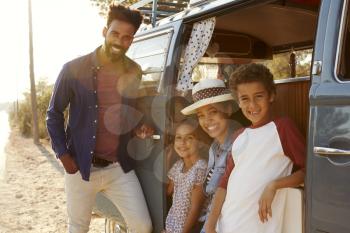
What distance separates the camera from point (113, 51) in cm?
370

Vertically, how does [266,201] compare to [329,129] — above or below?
below

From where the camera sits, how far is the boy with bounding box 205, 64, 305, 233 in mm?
2533

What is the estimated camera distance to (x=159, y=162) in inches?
151

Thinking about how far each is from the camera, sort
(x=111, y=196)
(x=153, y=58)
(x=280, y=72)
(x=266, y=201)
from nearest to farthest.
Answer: (x=266, y=201)
(x=111, y=196)
(x=153, y=58)
(x=280, y=72)

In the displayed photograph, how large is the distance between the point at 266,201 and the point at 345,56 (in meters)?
0.81

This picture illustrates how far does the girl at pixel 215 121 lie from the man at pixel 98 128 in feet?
1.90

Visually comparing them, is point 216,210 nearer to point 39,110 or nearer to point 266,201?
point 266,201

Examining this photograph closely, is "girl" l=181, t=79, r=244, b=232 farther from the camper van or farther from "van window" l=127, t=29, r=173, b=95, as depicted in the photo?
"van window" l=127, t=29, r=173, b=95

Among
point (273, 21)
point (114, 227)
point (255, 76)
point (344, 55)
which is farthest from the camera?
point (114, 227)

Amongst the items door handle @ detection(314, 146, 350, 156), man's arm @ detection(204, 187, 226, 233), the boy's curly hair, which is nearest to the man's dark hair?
the boy's curly hair

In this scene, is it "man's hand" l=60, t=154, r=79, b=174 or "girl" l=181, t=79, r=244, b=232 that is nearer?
"girl" l=181, t=79, r=244, b=232

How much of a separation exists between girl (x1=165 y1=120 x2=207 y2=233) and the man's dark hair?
84 centimetres

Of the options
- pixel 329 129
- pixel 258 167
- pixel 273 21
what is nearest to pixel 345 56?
pixel 329 129

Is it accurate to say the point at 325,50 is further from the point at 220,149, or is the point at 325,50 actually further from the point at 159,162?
the point at 159,162
